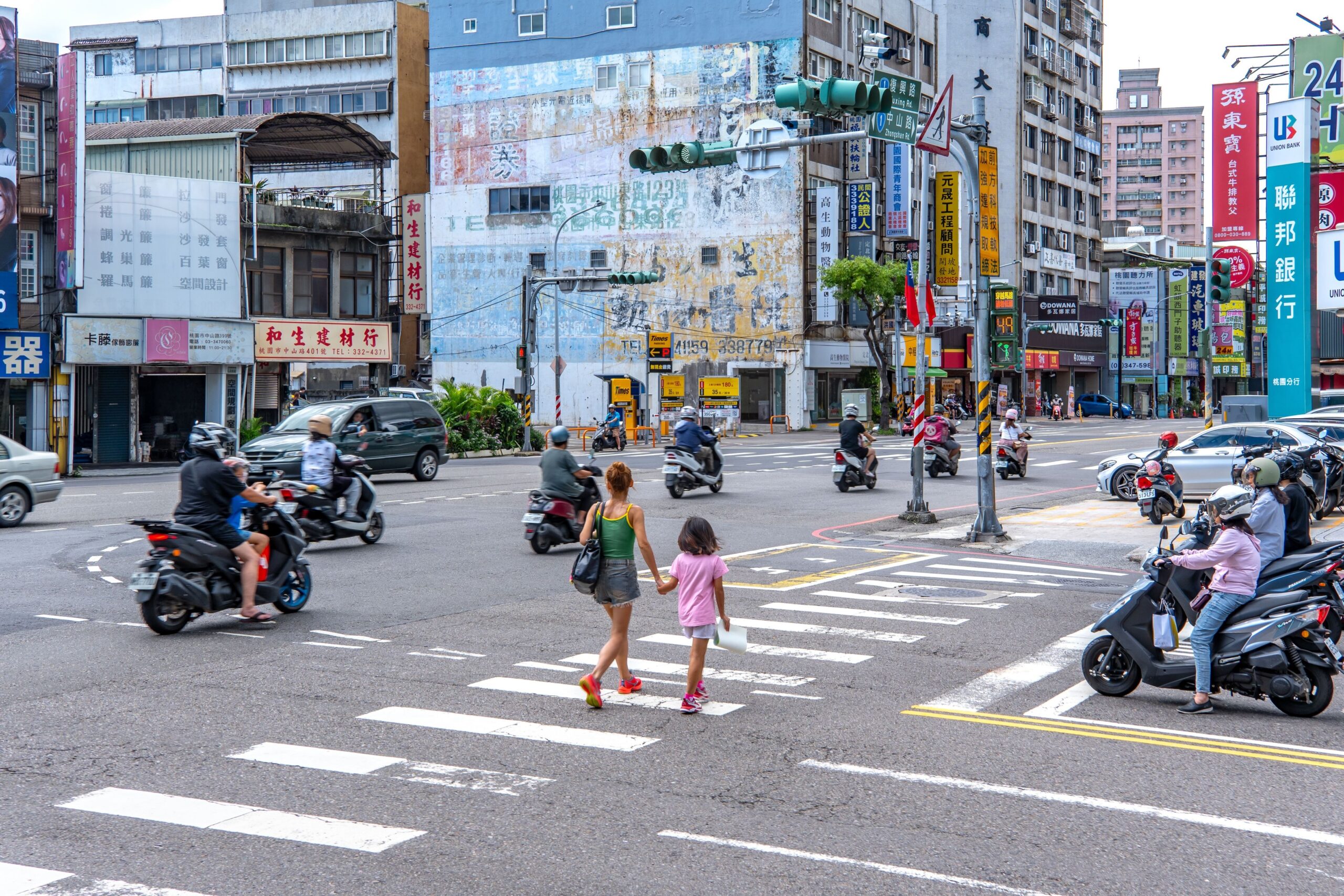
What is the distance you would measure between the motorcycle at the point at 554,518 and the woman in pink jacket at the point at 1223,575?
30.8 feet

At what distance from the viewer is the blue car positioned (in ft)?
279

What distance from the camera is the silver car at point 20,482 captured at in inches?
815

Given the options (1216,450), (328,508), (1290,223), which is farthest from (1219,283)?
(328,508)

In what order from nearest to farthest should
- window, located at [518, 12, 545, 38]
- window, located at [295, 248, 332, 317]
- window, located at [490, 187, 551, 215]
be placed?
window, located at [295, 248, 332, 317]
window, located at [490, 187, 551, 215]
window, located at [518, 12, 545, 38]

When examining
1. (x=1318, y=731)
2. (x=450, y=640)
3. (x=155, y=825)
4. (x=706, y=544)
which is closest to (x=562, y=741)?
(x=706, y=544)

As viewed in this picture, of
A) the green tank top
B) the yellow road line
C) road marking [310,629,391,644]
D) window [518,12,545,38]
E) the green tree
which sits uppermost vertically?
window [518,12,545,38]

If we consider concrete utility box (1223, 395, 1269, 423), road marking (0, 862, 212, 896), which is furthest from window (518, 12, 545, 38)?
road marking (0, 862, 212, 896)

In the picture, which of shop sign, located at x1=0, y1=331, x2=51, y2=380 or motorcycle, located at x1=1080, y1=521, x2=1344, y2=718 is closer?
motorcycle, located at x1=1080, y1=521, x2=1344, y2=718

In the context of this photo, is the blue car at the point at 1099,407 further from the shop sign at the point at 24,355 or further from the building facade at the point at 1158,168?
the building facade at the point at 1158,168

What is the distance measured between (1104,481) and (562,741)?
2096cm

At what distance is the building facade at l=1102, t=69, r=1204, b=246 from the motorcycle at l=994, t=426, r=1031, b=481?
5736 inches

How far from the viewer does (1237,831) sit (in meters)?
6.62

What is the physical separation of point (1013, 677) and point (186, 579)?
24.0 ft

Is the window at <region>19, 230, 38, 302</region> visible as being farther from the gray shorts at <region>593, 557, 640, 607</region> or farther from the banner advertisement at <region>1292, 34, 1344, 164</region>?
the banner advertisement at <region>1292, 34, 1344, 164</region>
